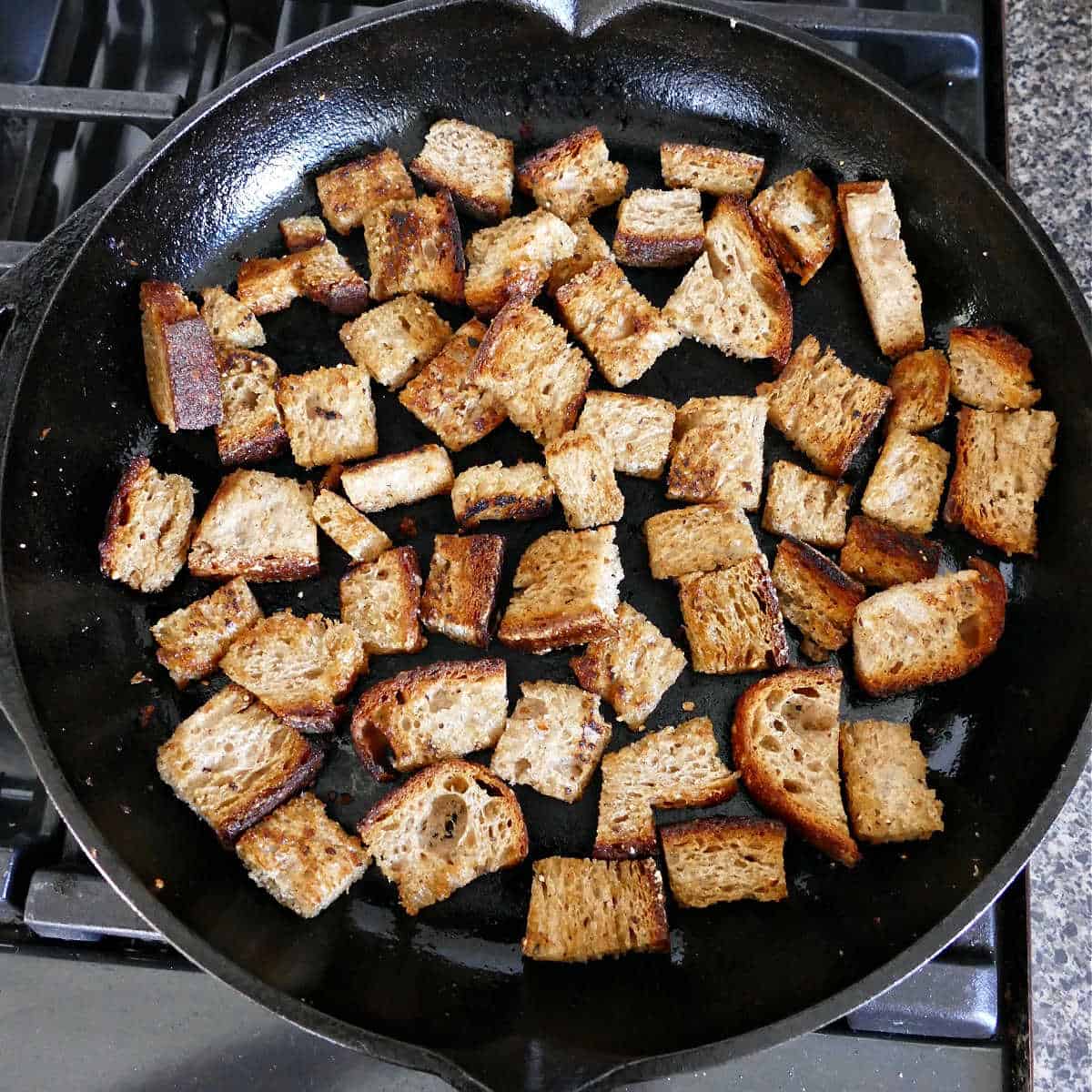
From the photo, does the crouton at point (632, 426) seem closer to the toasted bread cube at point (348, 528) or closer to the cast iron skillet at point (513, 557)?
the cast iron skillet at point (513, 557)

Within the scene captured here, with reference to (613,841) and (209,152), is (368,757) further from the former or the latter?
(209,152)

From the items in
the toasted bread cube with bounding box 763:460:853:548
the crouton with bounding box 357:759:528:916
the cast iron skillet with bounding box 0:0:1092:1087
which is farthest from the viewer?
the toasted bread cube with bounding box 763:460:853:548

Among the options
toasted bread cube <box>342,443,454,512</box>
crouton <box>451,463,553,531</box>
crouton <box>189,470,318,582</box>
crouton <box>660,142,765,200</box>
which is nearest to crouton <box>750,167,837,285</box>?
crouton <box>660,142,765,200</box>

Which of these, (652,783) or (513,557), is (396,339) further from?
(652,783)

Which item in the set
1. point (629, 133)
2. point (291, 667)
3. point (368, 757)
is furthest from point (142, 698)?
point (629, 133)

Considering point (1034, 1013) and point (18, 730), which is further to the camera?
point (1034, 1013)

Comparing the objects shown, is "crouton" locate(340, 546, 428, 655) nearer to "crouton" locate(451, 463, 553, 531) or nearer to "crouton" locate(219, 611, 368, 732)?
"crouton" locate(219, 611, 368, 732)
